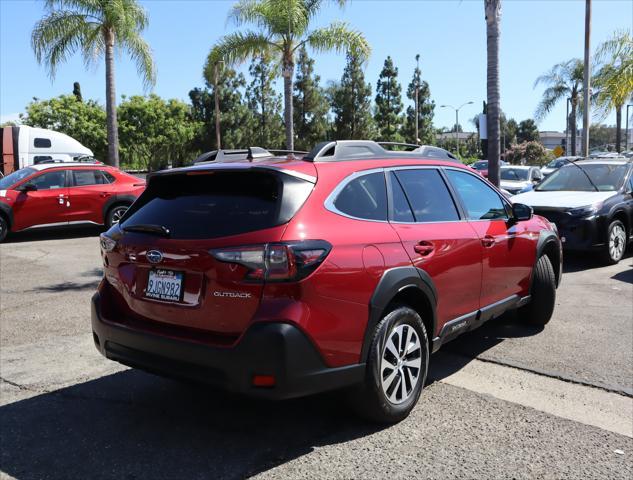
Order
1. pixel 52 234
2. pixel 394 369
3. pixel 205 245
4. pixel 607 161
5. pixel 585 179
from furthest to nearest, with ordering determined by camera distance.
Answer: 1. pixel 52 234
2. pixel 607 161
3. pixel 585 179
4. pixel 394 369
5. pixel 205 245

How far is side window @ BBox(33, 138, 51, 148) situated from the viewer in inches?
834

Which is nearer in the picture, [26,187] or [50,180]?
[26,187]

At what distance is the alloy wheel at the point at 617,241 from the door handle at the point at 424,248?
6684 mm

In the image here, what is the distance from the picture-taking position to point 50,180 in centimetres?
1305

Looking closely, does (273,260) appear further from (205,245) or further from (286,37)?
(286,37)

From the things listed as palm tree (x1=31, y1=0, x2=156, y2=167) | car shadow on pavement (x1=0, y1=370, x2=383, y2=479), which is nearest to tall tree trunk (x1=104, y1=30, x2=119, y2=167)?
palm tree (x1=31, y1=0, x2=156, y2=167)

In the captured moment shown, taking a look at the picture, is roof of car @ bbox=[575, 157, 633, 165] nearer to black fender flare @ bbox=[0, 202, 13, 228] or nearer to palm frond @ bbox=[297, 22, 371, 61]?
palm frond @ bbox=[297, 22, 371, 61]

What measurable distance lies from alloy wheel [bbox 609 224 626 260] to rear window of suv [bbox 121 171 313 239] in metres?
7.76

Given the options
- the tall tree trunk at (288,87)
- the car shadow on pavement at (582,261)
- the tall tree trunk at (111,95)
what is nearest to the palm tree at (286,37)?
the tall tree trunk at (288,87)

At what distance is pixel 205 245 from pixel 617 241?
8.50 metres

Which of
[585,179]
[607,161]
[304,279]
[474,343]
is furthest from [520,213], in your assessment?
[607,161]

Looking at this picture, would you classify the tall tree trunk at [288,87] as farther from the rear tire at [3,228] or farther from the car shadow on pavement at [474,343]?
the car shadow on pavement at [474,343]

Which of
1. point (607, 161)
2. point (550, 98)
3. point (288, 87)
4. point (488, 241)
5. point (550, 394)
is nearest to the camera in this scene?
point (550, 394)

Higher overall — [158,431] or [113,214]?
[113,214]
